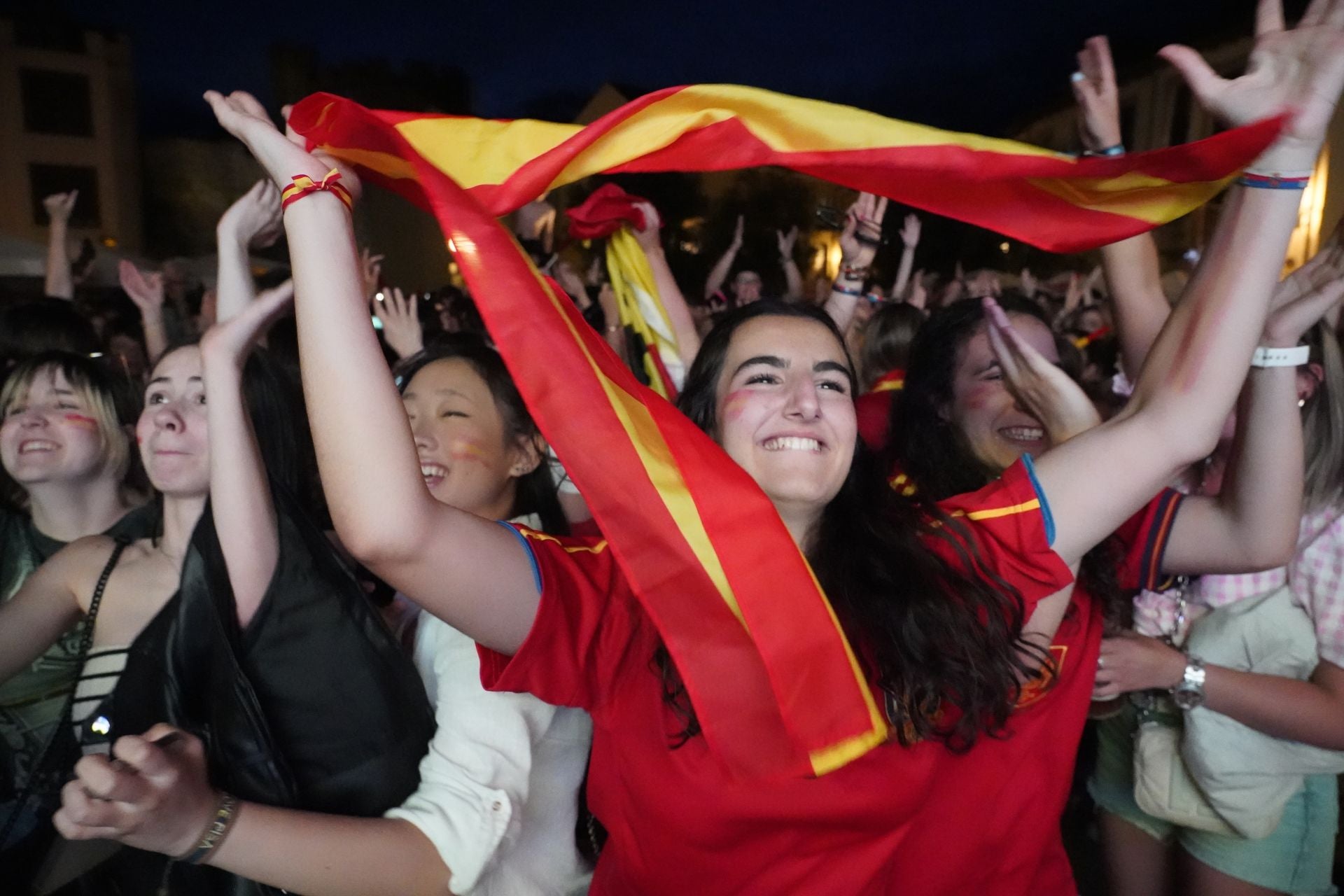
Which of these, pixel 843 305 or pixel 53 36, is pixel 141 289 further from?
A: pixel 53 36

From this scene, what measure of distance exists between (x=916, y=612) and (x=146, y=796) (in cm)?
105

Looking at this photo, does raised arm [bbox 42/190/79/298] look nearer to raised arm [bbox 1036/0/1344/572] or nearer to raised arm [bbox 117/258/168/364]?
raised arm [bbox 117/258/168/364]

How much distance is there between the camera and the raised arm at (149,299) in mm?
2572

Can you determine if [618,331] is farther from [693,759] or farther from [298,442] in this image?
[693,759]

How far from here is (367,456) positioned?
87cm

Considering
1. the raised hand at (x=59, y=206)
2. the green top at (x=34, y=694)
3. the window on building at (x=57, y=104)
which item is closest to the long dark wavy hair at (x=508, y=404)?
the green top at (x=34, y=694)

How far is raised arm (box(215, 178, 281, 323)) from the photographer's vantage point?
136 centimetres

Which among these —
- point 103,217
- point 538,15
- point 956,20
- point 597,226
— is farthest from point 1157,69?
point 103,217

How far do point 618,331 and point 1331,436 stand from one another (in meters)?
2.99

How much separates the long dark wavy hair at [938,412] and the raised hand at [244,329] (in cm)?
128

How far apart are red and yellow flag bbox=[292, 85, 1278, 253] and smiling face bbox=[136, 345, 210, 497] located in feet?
2.32

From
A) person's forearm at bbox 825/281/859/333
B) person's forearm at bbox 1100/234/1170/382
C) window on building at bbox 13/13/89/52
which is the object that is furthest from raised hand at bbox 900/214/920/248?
window on building at bbox 13/13/89/52

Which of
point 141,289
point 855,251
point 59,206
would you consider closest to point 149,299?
point 141,289

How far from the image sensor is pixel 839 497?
4.61 ft
